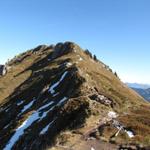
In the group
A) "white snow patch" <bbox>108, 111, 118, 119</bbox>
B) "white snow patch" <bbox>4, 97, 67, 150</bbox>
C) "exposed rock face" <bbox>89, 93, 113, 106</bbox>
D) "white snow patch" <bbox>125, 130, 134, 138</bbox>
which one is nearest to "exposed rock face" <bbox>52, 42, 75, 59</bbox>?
"white snow patch" <bbox>4, 97, 67, 150</bbox>

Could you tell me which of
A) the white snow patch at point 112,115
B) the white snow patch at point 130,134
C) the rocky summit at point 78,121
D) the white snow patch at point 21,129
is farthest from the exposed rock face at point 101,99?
the white snow patch at point 130,134

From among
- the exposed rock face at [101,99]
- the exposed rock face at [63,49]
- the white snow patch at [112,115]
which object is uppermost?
the exposed rock face at [63,49]

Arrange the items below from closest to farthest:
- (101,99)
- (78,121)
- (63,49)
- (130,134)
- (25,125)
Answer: (130,134) < (78,121) < (101,99) < (25,125) < (63,49)

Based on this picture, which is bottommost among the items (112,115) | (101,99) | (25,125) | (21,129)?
(112,115)

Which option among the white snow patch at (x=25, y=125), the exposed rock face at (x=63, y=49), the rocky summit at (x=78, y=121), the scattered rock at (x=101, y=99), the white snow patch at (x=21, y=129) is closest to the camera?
the rocky summit at (x=78, y=121)

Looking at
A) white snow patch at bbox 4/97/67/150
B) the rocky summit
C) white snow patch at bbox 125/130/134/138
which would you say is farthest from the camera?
white snow patch at bbox 4/97/67/150

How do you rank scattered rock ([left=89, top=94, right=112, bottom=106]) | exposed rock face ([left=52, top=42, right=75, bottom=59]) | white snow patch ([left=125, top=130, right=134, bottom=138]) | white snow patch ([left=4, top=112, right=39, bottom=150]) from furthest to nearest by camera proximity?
exposed rock face ([left=52, top=42, right=75, bottom=59]) → scattered rock ([left=89, top=94, right=112, bottom=106]) → white snow patch ([left=4, top=112, right=39, bottom=150]) → white snow patch ([left=125, top=130, right=134, bottom=138])

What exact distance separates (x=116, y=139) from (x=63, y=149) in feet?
26.8

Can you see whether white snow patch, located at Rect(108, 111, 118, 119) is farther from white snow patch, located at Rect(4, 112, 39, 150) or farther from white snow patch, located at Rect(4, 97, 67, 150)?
white snow patch, located at Rect(4, 112, 39, 150)

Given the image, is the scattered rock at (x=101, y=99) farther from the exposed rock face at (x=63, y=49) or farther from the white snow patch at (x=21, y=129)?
the exposed rock face at (x=63, y=49)

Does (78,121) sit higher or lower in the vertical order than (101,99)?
lower

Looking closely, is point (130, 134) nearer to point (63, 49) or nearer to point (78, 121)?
point (78, 121)

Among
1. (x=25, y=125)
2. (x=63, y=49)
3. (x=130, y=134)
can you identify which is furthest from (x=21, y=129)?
(x=63, y=49)

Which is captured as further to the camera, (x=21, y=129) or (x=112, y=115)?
(x=21, y=129)
